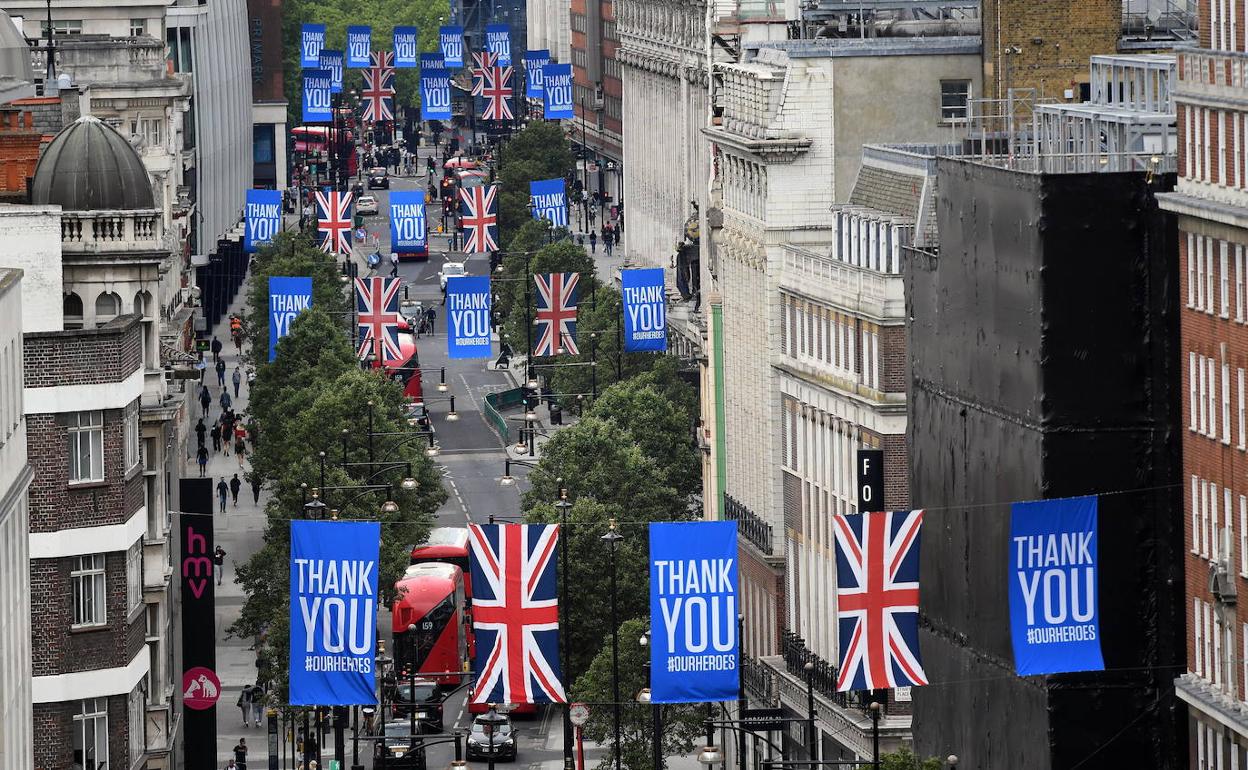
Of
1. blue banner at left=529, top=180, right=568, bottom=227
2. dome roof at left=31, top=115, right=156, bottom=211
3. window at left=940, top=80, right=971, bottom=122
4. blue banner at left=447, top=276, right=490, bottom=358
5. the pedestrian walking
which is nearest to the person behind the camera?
dome roof at left=31, top=115, right=156, bottom=211

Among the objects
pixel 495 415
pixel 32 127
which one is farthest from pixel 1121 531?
pixel 495 415

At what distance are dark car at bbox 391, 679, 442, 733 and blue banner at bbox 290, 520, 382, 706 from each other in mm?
44542

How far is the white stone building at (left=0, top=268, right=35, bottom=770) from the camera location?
62.4 m

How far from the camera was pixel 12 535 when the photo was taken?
64188mm

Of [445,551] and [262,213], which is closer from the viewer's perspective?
[445,551]

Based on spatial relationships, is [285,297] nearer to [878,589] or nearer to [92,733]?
[92,733]

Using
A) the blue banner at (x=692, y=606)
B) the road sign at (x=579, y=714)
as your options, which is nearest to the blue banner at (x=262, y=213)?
the road sign at (x=579, y=714)

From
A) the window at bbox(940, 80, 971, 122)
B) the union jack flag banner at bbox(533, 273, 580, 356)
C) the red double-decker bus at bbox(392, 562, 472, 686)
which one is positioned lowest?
the red double-decker bus at bbox(392, 562, 472, 686)

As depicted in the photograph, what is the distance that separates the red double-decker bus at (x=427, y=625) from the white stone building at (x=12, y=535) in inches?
2466

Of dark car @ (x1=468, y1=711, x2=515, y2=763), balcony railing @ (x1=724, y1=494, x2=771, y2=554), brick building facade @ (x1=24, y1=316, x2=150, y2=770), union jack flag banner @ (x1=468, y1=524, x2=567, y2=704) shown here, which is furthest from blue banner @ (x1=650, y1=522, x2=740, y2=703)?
dark car @ (x1=468, y1=711, x2=515, y2=763)

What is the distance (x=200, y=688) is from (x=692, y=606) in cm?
1858

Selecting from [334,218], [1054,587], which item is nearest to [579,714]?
[1054,587]

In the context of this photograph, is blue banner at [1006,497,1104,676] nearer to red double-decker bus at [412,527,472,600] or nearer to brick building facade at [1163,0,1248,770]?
brick building facade at [1163,0,1248,770]

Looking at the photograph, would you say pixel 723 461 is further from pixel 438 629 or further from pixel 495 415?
pixel 495 415
